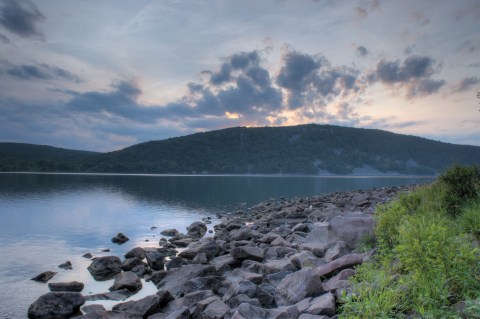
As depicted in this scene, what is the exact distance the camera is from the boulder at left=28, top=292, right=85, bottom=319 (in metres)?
10.6

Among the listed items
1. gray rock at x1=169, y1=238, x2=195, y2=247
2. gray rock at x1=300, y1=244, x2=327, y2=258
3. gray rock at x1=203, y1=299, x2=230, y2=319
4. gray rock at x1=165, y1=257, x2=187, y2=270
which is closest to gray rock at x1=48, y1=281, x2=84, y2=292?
gray rock at x1=165, y1=257, x2=187, y2=270

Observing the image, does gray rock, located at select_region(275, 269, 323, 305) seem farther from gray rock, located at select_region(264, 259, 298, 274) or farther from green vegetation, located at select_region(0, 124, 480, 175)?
green vegetation, located at select_region(0, 124, 480, 175)

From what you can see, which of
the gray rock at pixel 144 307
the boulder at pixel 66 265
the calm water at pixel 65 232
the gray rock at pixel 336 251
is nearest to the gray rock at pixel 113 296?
the calm water at pixel 65 232

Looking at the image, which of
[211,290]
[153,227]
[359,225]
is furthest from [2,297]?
[153,227]

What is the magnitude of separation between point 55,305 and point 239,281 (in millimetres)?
5501

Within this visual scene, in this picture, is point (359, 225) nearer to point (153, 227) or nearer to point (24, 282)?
point (24, 282)

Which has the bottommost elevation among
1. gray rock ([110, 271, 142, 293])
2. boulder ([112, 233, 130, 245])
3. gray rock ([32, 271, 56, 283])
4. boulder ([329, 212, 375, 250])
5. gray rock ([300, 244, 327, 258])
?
boulder ([112, 233, 130, 245])

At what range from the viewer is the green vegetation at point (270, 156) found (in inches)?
6836

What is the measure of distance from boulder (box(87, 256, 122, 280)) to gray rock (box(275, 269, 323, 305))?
8.57 m

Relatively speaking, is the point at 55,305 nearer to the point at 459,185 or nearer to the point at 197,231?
the point at 459,185

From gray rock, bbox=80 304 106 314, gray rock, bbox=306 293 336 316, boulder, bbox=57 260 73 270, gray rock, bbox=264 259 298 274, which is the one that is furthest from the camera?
boulder, bbox=57 260 73 270

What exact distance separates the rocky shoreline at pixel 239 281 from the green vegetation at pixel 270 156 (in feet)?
520

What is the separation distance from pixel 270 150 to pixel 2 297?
180m

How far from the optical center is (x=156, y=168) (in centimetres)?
17100
